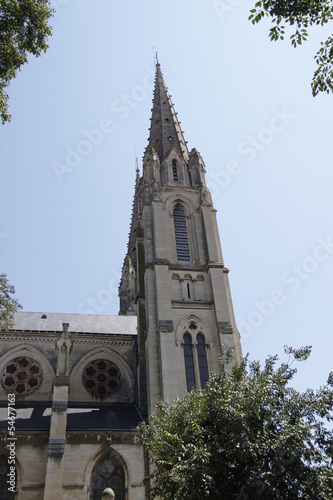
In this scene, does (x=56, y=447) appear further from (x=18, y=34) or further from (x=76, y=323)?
(x=18, y=34)

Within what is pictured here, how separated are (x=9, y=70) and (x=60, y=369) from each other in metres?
15.0

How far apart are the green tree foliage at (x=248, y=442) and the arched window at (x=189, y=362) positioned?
7.71 meters

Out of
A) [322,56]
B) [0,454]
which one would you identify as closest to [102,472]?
[0,454]

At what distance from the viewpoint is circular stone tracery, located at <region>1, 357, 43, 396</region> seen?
2477 centimetres

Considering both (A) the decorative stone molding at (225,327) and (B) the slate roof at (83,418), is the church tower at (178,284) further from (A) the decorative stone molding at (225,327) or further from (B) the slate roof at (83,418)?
(B) the slate roof at (83,418)

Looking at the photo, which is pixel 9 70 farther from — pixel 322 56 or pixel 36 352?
pixel 36 352

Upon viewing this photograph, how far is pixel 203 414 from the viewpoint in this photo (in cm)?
1346

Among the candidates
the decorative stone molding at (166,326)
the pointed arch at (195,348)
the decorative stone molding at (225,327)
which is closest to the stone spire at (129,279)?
the pointed arch at (195,348)

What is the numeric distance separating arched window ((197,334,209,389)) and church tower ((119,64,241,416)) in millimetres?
48

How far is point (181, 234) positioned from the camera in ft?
91.9

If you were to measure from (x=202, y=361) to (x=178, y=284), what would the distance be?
4574mm

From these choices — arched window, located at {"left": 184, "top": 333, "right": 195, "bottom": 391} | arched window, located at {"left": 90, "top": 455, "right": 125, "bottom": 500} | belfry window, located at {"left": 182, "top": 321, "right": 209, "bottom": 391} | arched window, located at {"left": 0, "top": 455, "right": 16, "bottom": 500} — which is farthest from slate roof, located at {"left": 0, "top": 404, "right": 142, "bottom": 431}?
belfry window, located at {"left": 182, "top": 321, "right": 209, "bottom": 391}

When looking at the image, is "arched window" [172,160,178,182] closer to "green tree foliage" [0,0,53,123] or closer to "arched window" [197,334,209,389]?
"arched window" [197,334,209,389]

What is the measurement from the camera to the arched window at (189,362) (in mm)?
22203
